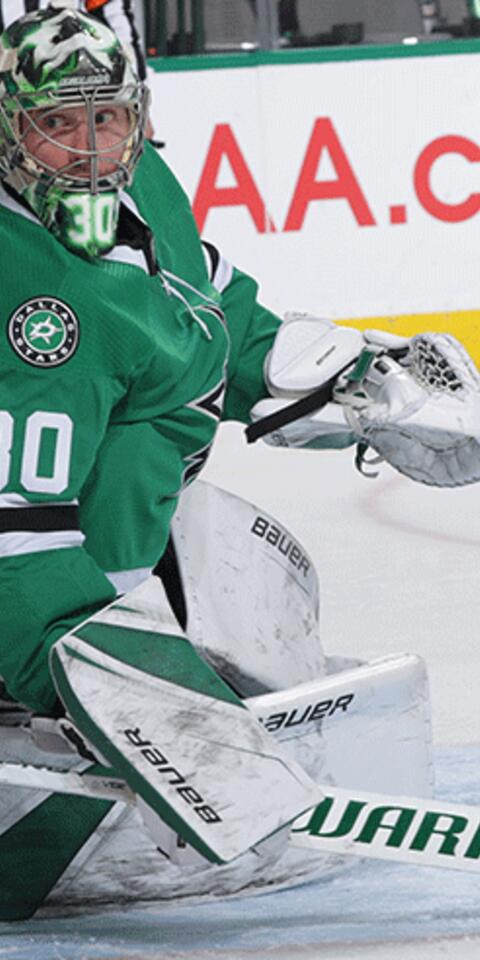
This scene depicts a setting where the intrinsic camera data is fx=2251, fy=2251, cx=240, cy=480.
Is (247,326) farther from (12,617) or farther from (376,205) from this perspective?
(376,205)

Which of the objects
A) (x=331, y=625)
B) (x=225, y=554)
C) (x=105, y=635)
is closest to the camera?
(x=105, y=635)

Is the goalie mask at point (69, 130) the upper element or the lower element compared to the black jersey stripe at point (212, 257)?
upper

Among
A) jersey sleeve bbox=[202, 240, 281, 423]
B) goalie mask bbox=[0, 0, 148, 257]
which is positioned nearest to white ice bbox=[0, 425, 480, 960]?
jersey sleeve bbox=[202, 240, 281, 423]

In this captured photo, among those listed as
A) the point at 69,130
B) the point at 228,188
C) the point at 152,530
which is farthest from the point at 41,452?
the point at 228,188

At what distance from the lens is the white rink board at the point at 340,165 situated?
5602 millimetres

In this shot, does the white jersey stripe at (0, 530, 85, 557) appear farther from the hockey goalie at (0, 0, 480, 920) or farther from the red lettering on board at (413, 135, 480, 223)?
the red lettering on board at (413, 135, 480, 223)

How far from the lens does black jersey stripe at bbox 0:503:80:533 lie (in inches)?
80.5

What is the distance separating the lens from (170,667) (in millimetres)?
2025

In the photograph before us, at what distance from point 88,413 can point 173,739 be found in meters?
0.32

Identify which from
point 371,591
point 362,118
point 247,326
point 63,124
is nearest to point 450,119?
point 362,118

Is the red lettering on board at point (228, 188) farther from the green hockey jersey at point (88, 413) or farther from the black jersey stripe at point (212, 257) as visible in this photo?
the green hockey jersey at point (88, 413)

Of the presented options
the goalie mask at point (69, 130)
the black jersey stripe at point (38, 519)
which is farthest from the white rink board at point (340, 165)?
the black jersey stripe at point (38, 519)

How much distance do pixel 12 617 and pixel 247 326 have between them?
0.63m

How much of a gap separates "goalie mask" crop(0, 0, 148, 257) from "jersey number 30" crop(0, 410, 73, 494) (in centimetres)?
19
